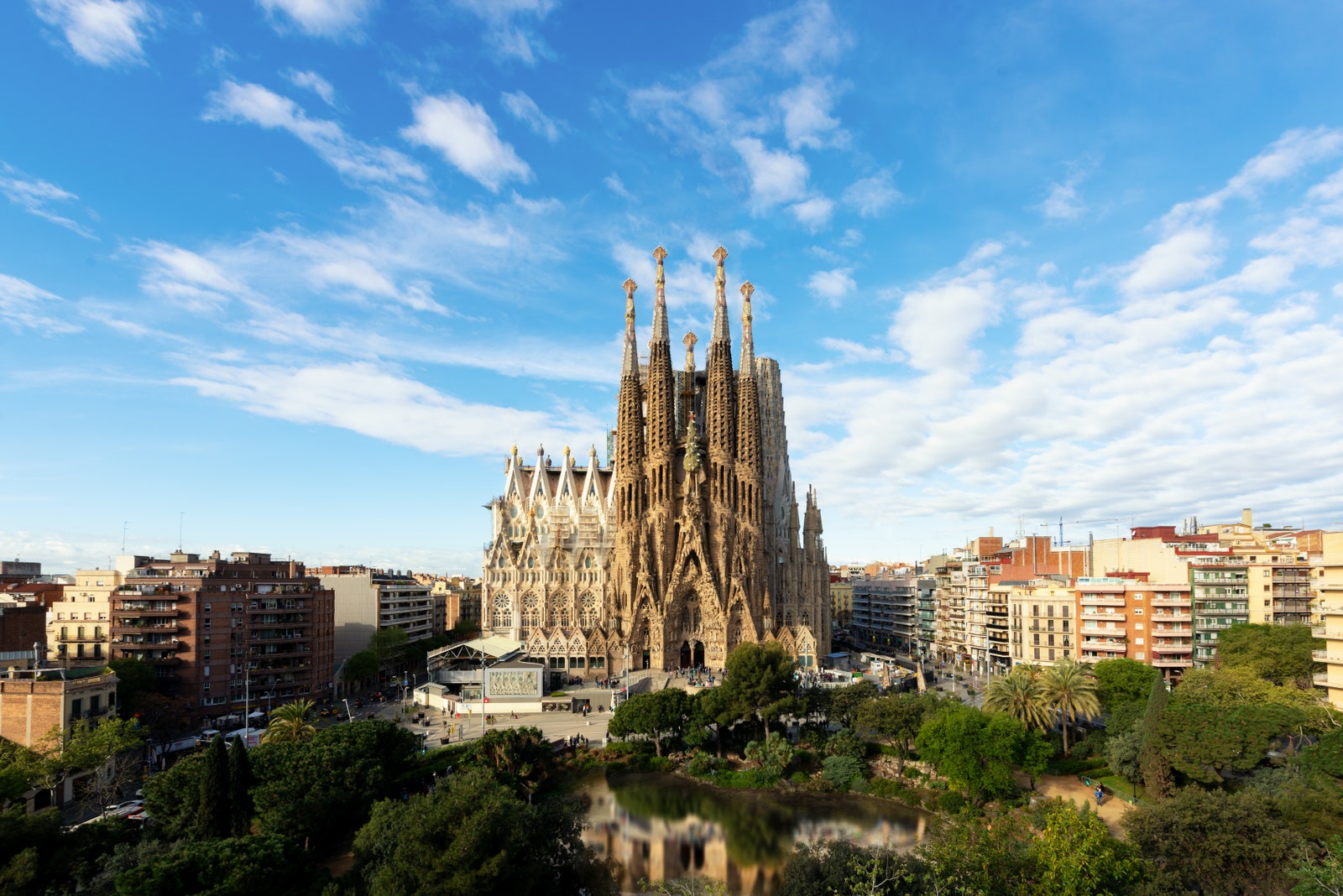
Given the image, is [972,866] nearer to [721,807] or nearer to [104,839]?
[721,807]

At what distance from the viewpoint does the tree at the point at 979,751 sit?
125 ft

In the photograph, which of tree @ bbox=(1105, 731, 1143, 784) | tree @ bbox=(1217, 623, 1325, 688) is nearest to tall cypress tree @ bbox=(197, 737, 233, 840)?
tree @ bbox=(1105, 731, 1143, 784)

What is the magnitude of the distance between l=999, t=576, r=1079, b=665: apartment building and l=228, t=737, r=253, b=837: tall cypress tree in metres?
51.1

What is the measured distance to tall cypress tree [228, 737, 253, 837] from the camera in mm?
31016

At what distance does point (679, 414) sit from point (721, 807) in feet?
166

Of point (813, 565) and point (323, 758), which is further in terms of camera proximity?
point (813, 565)

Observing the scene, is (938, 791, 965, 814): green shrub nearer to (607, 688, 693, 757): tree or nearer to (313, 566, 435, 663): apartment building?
(607, 688, 693, 757): tree

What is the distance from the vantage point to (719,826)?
3803 cm

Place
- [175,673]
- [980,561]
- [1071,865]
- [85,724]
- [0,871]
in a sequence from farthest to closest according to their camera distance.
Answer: [980,561] < [175,673] < [85,724] < [0,871] < [1071,865]

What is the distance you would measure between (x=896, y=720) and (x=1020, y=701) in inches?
268

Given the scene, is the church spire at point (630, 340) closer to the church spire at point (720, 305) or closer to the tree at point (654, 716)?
the church spire at point (720, 305)

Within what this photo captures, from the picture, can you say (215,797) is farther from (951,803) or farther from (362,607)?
(362,607)

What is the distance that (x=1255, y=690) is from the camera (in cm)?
4409

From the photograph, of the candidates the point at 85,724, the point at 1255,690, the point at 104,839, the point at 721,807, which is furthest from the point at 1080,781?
the point at 85,724
